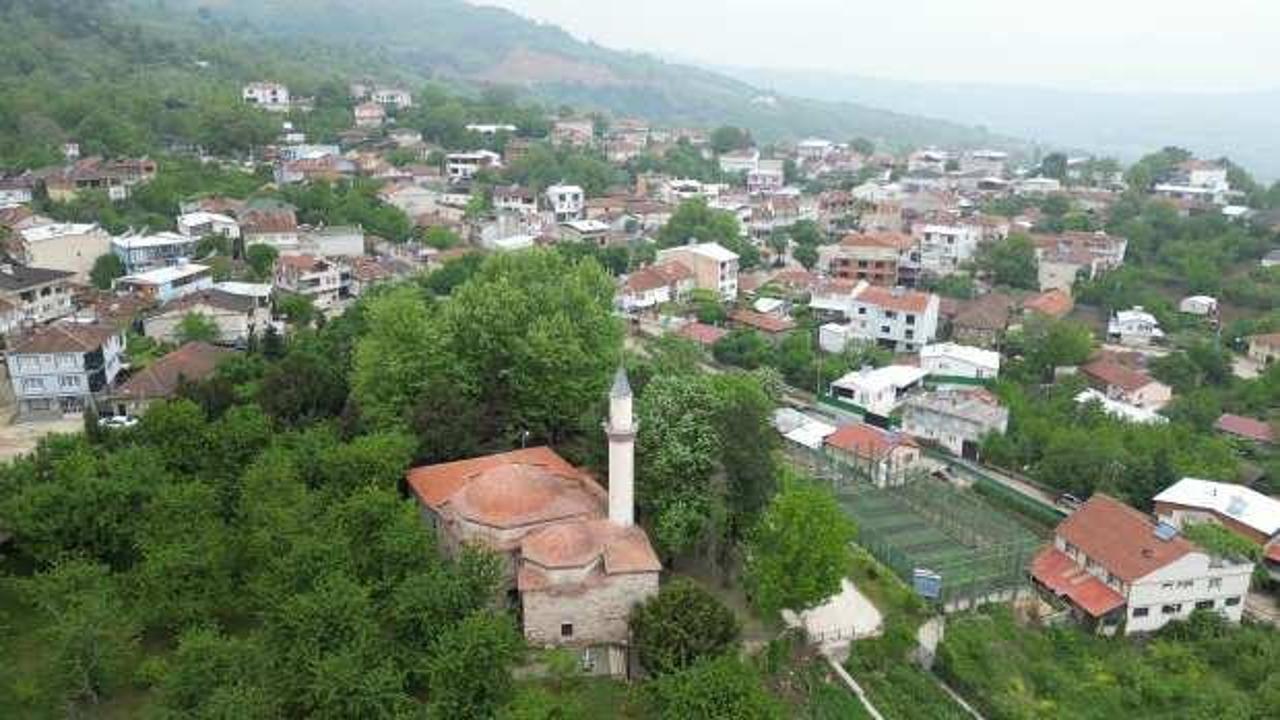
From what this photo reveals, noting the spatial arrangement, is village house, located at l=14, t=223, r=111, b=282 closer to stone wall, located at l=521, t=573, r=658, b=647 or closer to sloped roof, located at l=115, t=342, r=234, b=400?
sloped roof, located at l=115, t=342, r=234, b=400

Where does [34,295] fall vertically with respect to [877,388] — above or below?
above

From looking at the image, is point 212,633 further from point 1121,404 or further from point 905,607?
point 1121,404

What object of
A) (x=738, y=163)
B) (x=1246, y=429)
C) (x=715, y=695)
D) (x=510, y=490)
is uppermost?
(x=738, y=163)

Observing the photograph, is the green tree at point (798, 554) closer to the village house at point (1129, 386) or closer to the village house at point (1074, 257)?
the village house at point (1129, 386)

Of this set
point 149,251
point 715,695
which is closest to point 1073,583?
point 715,695

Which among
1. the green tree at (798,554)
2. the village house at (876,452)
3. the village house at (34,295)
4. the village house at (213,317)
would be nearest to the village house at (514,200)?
the village house at (213,317)

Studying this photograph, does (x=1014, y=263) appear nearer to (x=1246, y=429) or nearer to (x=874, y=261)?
(x=874, y=261)

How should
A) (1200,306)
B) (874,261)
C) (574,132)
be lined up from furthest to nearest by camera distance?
(574,132) → (874,261) → (1200,306)
